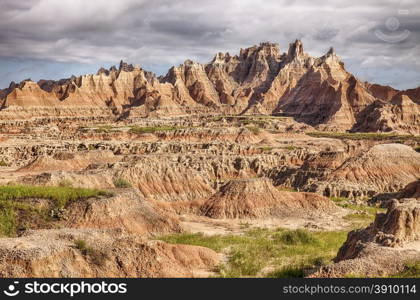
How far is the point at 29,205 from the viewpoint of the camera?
44438 mm

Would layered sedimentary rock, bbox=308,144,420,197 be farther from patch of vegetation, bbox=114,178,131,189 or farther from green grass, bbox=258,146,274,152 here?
green grass, bbox=258,146,274,152

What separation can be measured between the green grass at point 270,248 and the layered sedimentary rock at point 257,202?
7776 millimetres

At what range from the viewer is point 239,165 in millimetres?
101375

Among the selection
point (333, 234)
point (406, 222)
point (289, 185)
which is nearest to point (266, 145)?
point (289, 185)

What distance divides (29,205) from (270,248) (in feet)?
64.5

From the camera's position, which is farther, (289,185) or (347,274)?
(289,185)

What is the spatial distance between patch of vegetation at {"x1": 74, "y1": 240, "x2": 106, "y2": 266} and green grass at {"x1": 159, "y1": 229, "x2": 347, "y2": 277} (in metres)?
7.65

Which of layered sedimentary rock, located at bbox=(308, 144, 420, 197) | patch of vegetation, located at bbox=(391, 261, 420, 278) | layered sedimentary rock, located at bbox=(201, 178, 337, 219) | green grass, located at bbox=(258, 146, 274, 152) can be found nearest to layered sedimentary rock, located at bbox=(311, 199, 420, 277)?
patch of vegetation, located at bbox=(391, 261, 420, 278)

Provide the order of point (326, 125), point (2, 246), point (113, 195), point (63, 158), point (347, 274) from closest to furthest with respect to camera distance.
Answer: point (347, 274) → point (2, 246) → point (113, 195) → point (63, 158) → point (326, 125)

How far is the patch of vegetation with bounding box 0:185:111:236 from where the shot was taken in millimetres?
41156

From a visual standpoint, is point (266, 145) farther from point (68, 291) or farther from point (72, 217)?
point (68, 291)

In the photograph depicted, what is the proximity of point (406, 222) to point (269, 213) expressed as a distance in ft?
107

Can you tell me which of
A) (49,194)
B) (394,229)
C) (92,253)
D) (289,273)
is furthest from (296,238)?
(92,253)

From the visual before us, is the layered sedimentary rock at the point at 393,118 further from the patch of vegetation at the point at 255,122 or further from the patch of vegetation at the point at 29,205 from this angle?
the patch of vegetation at the point at 29,205
